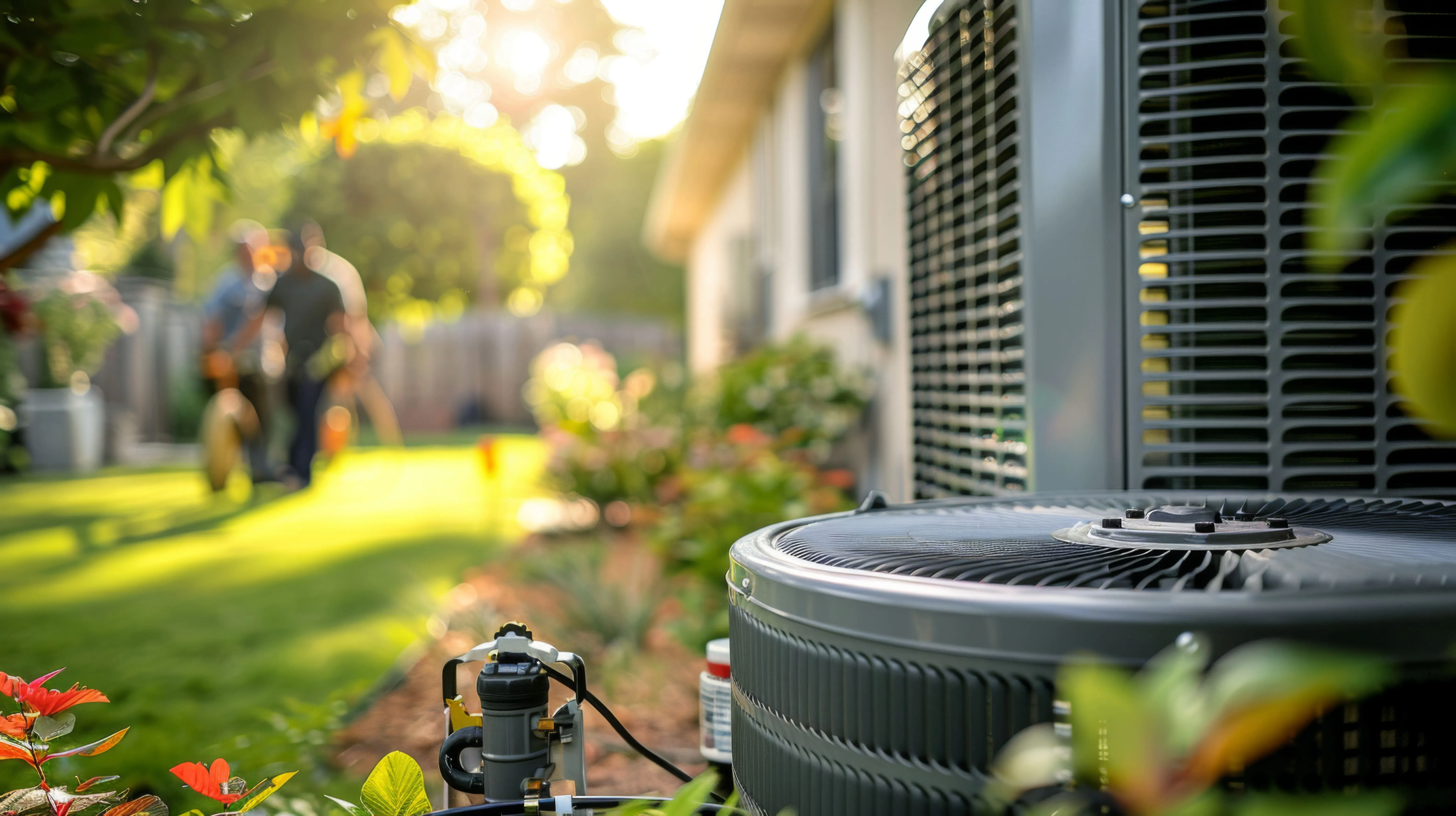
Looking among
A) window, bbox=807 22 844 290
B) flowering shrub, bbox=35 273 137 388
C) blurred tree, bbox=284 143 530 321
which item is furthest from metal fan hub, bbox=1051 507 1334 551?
blurred tree, bbox=284 143 530 321

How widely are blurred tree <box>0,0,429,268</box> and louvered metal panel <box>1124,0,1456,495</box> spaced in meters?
1.40

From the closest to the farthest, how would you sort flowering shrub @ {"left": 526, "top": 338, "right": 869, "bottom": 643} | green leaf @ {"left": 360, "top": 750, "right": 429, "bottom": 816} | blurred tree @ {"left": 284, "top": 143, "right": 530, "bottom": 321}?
green leaf @ {"left": 360, "top": 750, "right": 429, "bottom": 816} → flowering shrub @ {"left": 526, "top": 338, "right": 869, "bottom": 643} → blurred tree @ {"left": 284, "top": 143, "right": 530, "bottom": 321}

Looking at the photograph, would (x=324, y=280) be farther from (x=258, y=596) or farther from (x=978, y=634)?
(x=978, y=634)

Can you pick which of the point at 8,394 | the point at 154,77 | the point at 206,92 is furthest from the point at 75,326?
the point at 154,77

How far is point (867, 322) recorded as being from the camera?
14.7 feet

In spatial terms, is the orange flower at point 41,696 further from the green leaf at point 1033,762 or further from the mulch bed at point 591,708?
the green leaf at point 1033,762

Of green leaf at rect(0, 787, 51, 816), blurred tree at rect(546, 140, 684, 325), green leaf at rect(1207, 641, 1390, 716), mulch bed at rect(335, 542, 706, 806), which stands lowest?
mulch bed at rect(335, 542, 706, 806)

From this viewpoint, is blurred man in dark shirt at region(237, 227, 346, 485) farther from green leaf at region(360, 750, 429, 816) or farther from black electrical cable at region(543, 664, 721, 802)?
green leaf at region(360, 750, 429, 816)

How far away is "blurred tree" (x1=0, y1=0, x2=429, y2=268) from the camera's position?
1.52 meters

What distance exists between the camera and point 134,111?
1.62m

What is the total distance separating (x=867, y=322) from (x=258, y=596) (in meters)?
3.07

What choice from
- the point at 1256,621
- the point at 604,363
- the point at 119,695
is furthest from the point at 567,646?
the point at 604,363

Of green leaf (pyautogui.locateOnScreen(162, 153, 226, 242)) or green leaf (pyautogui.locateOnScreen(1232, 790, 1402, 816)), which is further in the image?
green leaf (pyautogui.locateOnScreen(162, 153, 226, 242))

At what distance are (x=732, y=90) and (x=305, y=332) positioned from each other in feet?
13.6
